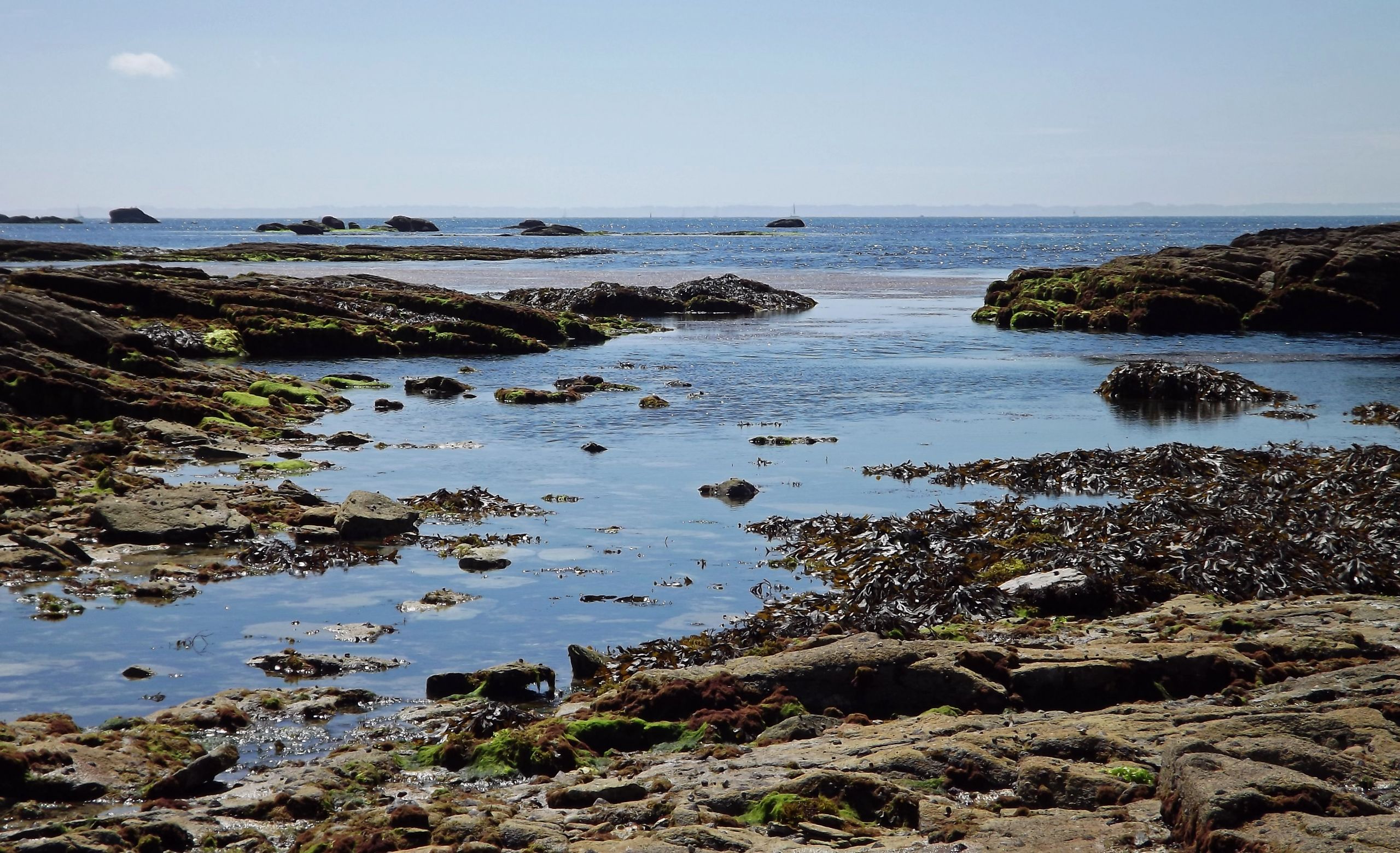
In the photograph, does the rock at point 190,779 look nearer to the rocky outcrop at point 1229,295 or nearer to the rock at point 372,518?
the rock at point 372,518

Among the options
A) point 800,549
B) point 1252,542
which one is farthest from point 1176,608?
point 800,549

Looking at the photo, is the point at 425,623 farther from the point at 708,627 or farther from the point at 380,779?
the point at 380,779

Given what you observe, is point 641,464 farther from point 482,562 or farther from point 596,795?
point 596,795

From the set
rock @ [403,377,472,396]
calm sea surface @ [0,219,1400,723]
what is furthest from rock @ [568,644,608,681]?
rock @ [403,377,472,396]

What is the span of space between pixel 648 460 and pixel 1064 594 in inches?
475

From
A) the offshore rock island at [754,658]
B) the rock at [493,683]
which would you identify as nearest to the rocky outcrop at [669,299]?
the offshore rock island at [754,658]

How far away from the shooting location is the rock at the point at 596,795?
29.4ft

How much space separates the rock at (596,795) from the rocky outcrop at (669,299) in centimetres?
5356

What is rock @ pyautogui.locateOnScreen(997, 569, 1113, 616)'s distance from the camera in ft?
49.2

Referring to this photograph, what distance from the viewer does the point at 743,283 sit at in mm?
75125

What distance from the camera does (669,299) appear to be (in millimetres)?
70562

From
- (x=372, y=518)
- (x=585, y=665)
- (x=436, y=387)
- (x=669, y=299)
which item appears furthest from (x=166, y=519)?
(x=669, y=299)

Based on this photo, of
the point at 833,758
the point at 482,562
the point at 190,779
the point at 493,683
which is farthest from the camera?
the point at 482,562

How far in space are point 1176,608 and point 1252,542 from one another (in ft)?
11.8
